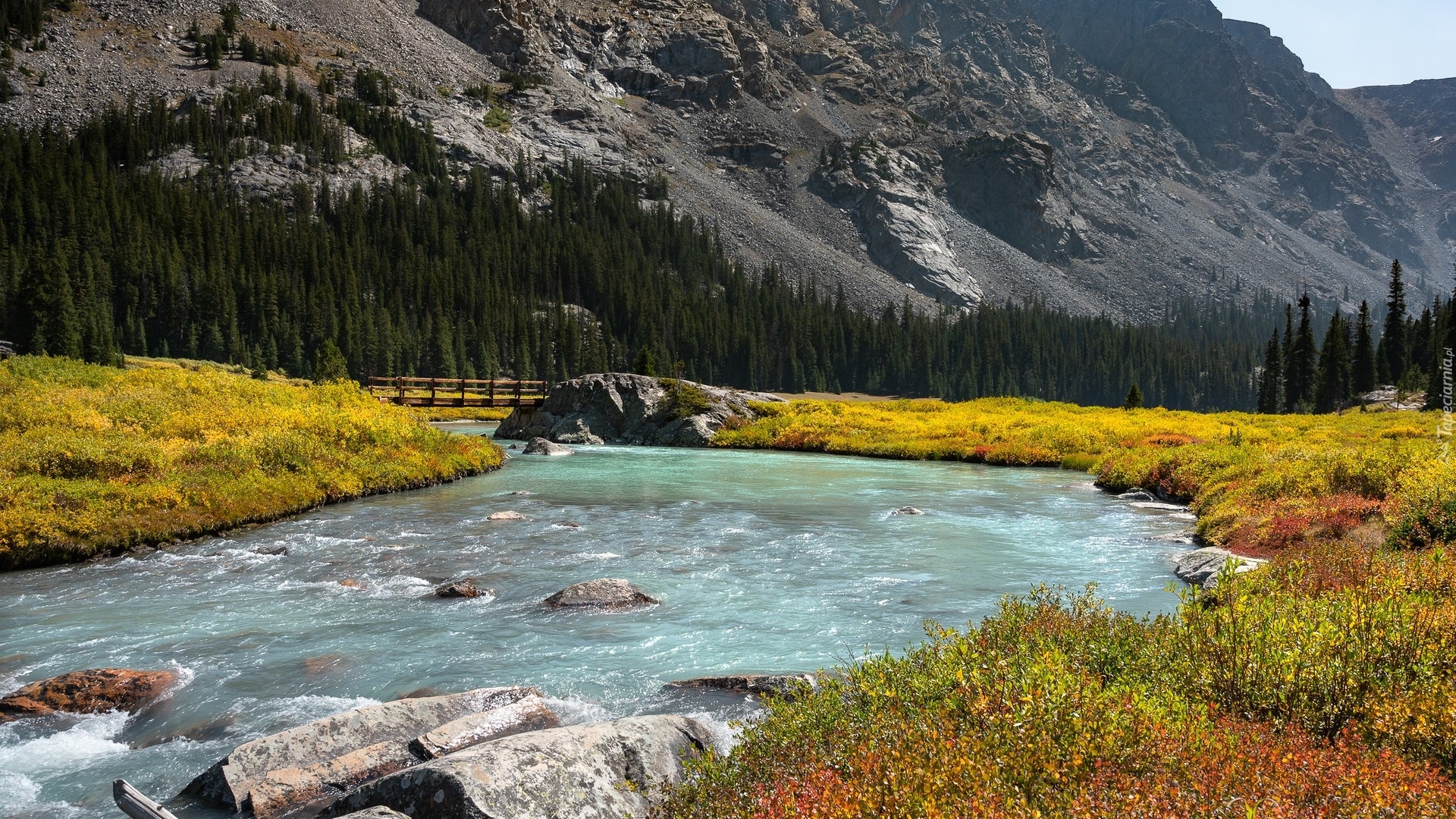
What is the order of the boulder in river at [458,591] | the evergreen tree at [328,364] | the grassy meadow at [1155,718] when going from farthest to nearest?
the evergreen tree at [328,364] → the boulder in river at [458,591] → the grassy meadow at [1155,718]

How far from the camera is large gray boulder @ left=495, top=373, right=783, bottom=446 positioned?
46688mm

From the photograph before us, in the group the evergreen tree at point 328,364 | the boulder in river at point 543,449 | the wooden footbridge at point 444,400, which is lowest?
the boulder in river at point 543,449

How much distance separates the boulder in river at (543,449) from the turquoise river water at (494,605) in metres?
15.3

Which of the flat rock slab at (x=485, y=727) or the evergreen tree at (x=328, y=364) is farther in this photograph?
the evergreen tree at (x=328, y=364)

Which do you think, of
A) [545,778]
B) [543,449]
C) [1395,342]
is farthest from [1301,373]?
[545,778]

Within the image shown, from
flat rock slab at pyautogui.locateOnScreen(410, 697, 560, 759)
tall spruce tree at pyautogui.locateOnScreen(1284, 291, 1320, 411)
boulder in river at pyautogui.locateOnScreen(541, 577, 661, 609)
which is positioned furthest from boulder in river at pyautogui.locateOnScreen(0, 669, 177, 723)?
tall spruce tree at pyautogui.locateOnScreen(1284, 291, 1320, 411)

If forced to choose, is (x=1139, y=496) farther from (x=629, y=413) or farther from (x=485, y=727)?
(x=629, y=413)

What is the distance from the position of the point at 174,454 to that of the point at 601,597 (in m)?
13.6

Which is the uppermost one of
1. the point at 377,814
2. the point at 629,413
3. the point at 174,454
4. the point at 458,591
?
the point at 629,413

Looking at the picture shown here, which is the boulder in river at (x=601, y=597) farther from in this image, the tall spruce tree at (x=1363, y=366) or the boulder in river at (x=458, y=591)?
the tall spruce tree at (x=1363, y=366)

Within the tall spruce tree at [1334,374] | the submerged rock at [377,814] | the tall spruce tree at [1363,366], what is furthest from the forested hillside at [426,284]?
the submerged rock at [377,814]

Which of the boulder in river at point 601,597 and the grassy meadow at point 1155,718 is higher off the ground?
the grassy meadow at point 1155,718

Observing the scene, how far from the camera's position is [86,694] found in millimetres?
8695

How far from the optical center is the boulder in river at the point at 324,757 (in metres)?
6.40
